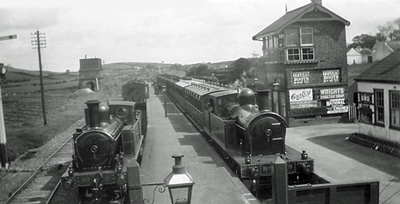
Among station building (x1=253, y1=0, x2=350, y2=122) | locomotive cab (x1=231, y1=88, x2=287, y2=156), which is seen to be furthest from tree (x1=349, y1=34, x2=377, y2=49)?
locomotive cab (x1=231, y1=88, x2=287, y2=156)

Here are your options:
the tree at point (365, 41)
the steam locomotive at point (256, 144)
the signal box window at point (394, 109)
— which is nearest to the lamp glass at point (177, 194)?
the steam locomotive at point (256, 144)

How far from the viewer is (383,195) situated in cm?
1119

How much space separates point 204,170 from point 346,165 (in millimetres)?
5283

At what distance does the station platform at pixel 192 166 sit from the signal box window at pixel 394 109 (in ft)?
23.1

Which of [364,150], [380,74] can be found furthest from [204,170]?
[380,74]

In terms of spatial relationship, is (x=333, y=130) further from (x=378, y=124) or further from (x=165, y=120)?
(x=165, y=120)

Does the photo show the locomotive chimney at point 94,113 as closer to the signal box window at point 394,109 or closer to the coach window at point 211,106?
the coach window at point 211,106

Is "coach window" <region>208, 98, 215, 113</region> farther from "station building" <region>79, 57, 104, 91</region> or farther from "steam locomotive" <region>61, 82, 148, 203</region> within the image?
"station building" <region>79, 57, 104, 91</region>

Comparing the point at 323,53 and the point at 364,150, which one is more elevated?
the point at 323,53

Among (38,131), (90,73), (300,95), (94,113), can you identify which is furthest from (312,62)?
(90,73)

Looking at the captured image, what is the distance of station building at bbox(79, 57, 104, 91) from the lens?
2474 inches

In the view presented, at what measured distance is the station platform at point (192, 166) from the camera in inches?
444

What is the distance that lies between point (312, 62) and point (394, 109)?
9226mm

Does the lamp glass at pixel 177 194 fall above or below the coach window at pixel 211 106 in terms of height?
below
